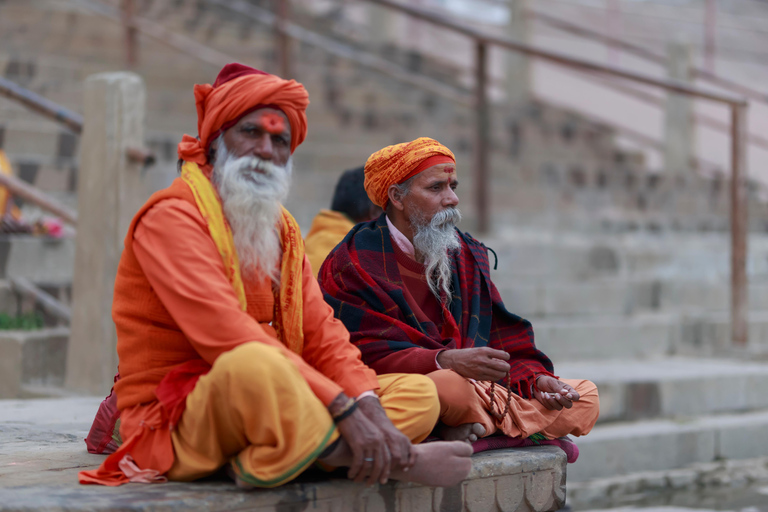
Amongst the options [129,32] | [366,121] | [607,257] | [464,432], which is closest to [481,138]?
[607,257]

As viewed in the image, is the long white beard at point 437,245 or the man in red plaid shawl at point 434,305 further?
the long white beard at point 437,245

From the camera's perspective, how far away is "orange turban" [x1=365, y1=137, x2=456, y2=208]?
10.2ft

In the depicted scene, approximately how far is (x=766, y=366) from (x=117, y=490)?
4.26 m

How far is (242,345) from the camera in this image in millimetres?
2307

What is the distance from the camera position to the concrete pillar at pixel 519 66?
909 cm

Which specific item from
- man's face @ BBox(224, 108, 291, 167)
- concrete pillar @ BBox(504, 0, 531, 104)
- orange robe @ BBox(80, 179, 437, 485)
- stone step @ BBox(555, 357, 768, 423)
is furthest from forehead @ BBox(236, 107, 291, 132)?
concrete pillar @ BBox(504, 0, 531, 104)

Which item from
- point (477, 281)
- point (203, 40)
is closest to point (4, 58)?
point (203, 40)

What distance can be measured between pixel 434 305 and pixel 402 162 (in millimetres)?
490

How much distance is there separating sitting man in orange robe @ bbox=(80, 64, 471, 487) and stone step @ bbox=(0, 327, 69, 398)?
2.02 m

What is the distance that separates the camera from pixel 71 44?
7.99 meters

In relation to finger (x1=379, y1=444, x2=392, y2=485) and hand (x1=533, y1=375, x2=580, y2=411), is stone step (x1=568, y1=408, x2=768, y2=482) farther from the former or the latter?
finger (x1=379, y1=444, x2=392, y2=485)

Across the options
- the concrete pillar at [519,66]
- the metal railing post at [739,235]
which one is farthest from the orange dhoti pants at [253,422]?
the concrete pillar at [519,66]

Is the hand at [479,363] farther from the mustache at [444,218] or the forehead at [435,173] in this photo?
the forehead at [435,173]

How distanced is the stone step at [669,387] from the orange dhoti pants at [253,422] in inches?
102
